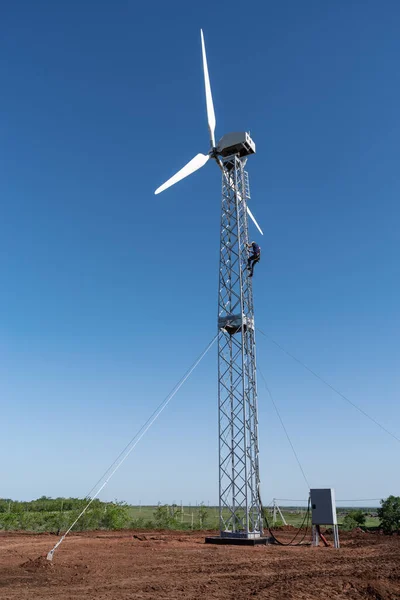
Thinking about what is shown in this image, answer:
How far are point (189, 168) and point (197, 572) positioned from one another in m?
18.2

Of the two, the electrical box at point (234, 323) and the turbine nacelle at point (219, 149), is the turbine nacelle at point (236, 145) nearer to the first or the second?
the turbine nacelle at point (219, 149)

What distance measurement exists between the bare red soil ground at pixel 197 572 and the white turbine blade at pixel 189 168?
15.9m

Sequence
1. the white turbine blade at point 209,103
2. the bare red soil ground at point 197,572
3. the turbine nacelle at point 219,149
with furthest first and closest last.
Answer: the white turbine blade at point 209,103 → the turbine nacelle at point 219,149 → the bare red soil ground at point 197,572

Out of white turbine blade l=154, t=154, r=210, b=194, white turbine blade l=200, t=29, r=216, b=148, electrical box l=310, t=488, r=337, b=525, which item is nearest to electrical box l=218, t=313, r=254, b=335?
white turbine blade l=154, t=154, r=210, b=194

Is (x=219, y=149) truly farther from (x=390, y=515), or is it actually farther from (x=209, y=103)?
(x=390, y=515)

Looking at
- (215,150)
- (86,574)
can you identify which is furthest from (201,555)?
(215,150)

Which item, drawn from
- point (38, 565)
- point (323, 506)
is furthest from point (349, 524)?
point (38, 565)

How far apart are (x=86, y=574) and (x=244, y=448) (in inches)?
374

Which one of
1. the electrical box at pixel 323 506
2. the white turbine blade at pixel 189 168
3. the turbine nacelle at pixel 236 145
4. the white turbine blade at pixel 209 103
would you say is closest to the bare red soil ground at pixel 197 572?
the electrical box at pixel 323 506

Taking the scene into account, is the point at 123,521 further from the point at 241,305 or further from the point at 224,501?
the point at 241,305

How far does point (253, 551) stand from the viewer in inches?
653

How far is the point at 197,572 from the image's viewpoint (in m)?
11.9

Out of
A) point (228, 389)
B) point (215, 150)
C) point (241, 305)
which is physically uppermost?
point (215, 150)

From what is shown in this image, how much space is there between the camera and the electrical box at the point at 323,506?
60.8 ft
